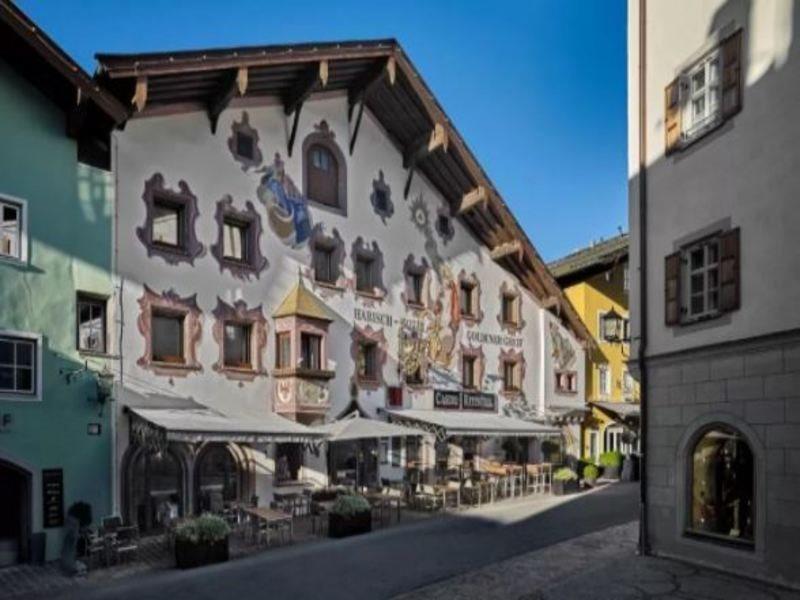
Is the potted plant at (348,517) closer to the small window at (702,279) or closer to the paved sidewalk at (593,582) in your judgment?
the paved sidewalk at (593,582)

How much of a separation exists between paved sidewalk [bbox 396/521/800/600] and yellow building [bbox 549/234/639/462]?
1702 cm

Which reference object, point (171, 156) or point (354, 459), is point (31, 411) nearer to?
point (171, 156)

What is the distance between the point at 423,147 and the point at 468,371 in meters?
7.83

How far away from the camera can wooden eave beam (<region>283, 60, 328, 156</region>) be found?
20328 mm

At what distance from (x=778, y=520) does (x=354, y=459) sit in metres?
13.0

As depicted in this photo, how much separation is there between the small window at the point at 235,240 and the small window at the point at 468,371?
933 cm

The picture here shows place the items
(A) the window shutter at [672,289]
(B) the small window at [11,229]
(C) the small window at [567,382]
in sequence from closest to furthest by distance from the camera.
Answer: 1. (A) the window shutter at [672,289]
2. (B) the small window at [11,229]
3. (C) the small window at [567,382]

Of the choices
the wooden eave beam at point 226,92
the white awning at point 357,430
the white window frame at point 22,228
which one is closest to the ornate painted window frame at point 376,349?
the white awning at point 357,430

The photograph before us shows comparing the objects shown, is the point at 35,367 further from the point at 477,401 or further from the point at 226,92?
the point at 477,401

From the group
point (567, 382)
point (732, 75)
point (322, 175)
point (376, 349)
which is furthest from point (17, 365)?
point (567, 382)

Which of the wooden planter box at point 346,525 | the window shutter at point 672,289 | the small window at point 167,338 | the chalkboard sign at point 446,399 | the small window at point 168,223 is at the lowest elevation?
the wooden planter box at point 346,525

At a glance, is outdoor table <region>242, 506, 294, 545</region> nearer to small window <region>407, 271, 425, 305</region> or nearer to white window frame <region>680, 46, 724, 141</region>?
small window <region>407, 271, 425, 305</region>

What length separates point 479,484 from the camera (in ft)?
73.7

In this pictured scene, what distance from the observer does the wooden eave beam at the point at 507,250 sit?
27.4 meters
